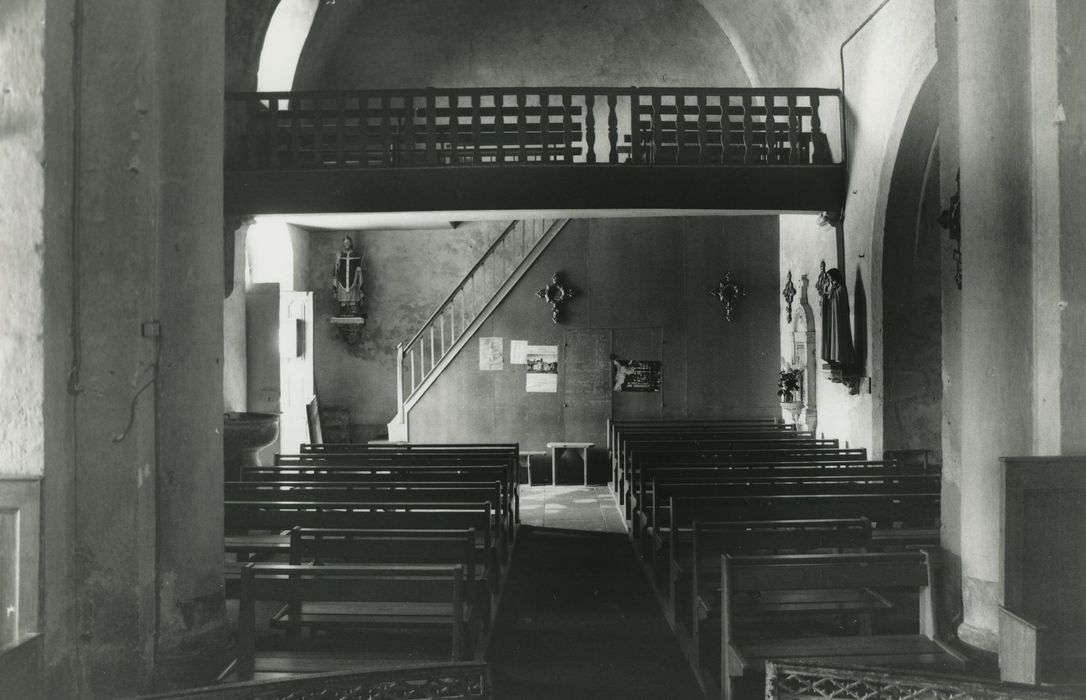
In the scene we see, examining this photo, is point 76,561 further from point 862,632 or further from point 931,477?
point 931,477

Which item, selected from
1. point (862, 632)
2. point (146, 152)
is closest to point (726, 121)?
point (862, 632)

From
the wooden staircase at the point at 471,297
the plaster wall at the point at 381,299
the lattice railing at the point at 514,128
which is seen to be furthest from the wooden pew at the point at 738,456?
the plaster wall at the point at 381,299

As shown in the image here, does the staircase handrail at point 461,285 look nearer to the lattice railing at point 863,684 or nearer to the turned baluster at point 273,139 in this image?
the turned baluster at point 273,139

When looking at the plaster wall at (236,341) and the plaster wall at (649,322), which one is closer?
the plaster wall at (236,341)

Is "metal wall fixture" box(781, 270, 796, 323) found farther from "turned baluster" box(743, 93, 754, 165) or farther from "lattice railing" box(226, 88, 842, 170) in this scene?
"turned baluster" box(743, 93, 754, 165)

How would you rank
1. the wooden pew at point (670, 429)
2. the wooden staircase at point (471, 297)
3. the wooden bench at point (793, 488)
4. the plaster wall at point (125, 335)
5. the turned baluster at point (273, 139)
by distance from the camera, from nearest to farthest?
1. the plaster wall at point (125, 335)
2. the wooden bench at point (793, 488)
3. the turned baluster at point (273, 139)
4. the wooden pew at point (670, 429)
5. the wooden staircase at point (471, 297)

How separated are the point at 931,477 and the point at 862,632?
228cm

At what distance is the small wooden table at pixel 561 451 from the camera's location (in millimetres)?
13375

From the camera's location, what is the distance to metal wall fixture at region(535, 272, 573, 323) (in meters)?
13.6

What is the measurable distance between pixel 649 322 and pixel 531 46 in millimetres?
5637

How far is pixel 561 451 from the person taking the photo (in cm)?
1355

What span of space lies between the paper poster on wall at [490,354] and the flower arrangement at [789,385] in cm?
410

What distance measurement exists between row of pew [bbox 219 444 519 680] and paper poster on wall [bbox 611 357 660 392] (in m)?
4.64

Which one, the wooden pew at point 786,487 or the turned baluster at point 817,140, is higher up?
the turned baluster at point 817,140
